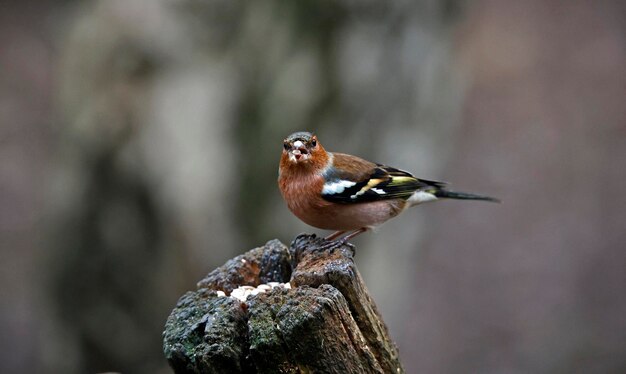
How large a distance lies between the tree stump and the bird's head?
1.80 meters

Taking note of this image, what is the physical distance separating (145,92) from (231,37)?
1.01 m

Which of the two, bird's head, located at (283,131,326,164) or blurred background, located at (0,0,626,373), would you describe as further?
blurred background, located at (0,0,626,373)

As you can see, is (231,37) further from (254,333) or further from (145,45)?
(254,333)

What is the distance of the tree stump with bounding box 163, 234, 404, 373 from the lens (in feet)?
9.41

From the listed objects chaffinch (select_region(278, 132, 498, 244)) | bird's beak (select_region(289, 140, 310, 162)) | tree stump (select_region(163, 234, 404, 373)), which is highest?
bird's beak (select_region(289, 140, 310, 162))

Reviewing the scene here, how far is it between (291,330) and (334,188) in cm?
251

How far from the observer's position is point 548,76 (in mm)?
16578

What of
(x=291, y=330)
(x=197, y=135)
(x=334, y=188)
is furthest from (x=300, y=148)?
(x=197, y=135)

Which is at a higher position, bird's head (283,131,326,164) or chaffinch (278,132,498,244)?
bird's head (283,131,326,164)

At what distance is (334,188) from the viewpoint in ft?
17.4

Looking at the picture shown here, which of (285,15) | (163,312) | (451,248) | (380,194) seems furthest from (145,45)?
(451,248)

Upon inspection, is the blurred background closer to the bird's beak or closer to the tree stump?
the bird's beak

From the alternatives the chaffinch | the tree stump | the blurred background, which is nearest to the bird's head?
the chaffinch

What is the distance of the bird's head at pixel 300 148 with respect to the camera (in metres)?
5.18
